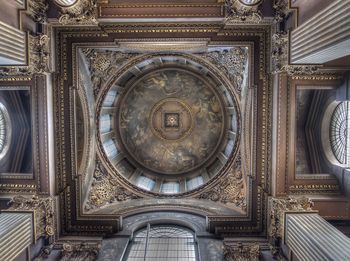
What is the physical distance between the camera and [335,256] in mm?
8906

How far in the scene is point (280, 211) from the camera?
12.6 metres

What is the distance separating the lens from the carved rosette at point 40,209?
494 inches

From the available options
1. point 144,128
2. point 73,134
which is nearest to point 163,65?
point 144,128

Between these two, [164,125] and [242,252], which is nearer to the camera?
[242,252]

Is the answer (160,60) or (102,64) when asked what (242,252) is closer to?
(102,64)

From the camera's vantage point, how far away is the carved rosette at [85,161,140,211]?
55.1 ft

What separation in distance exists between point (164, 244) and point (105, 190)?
5051 millimetres

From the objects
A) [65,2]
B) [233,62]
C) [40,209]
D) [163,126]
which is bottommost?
[40,209]

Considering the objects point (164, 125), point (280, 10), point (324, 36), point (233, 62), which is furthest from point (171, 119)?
point (324, 36)

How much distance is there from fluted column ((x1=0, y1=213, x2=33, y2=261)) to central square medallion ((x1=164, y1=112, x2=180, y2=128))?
13124mm

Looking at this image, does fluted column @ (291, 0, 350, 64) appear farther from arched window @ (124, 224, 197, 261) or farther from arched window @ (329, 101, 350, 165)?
arched window @ (124, 224, 197, 261)

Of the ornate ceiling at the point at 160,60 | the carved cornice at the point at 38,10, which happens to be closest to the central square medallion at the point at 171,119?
the ornate ceiling at the point at 160,60

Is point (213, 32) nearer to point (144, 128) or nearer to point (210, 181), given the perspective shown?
point (210, 181)

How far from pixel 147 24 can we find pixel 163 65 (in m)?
8.28
